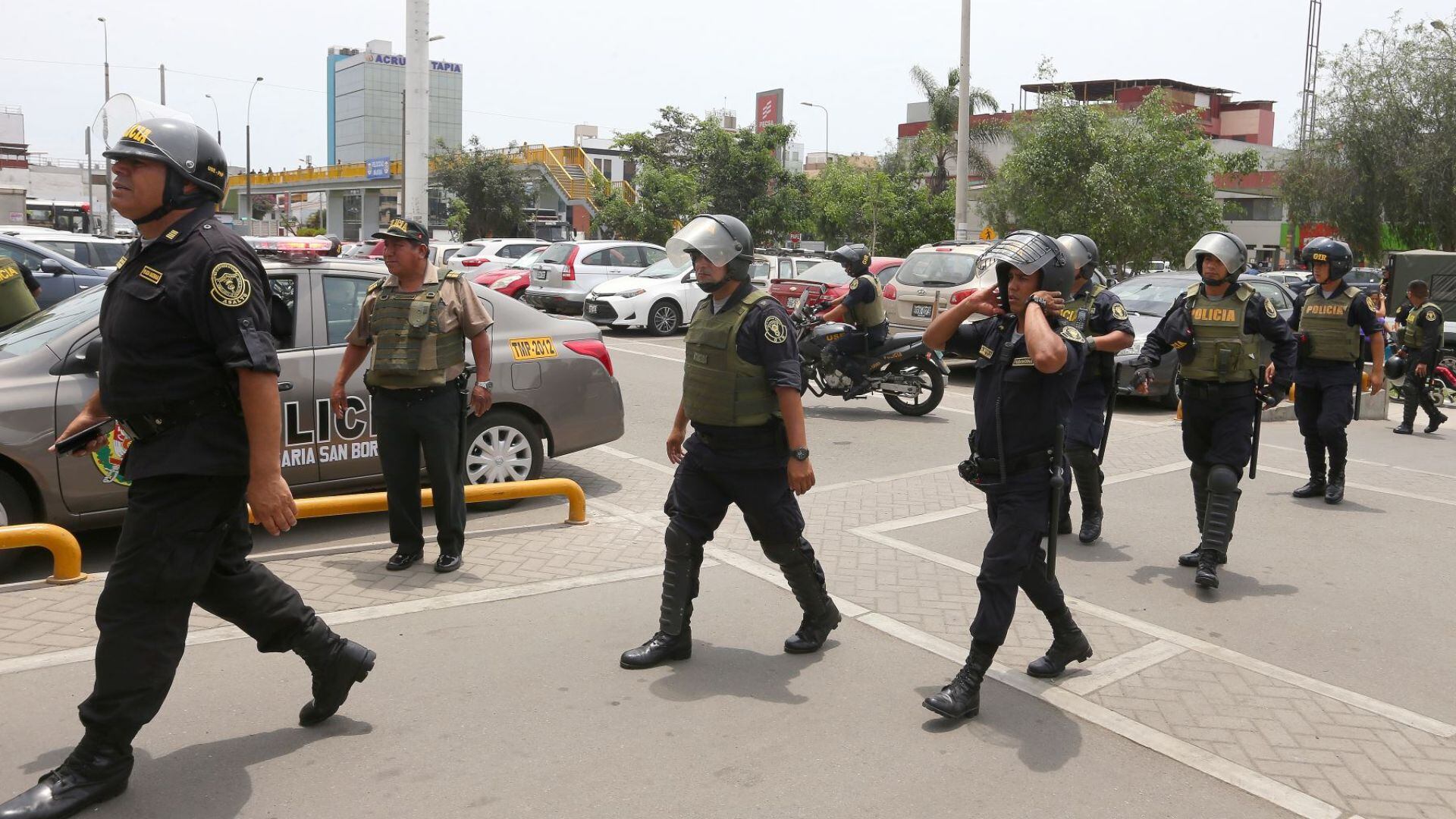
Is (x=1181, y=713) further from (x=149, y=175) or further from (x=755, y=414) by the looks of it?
(x=149, y=175)

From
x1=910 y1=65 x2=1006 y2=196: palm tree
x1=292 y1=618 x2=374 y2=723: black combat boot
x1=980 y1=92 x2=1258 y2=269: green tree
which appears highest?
x1=910 y1=65 x2=1006 y2=196: palm tree

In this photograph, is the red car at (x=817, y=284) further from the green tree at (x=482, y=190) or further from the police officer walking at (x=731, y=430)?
the green tree at (x=482, y=190)

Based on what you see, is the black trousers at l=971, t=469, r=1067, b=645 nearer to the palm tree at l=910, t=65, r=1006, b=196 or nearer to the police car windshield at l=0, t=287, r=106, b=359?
the police car windshield at l=0, t=287, r=106, b=359

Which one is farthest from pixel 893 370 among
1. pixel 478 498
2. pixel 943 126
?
pixel 943 126

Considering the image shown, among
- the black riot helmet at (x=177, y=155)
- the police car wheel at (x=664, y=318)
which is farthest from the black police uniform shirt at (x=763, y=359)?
the police car wheel at (x=664, y=318)

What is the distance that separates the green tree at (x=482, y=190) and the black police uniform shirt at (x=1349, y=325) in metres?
43.4

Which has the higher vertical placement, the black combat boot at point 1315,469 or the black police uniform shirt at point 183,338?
the black police uniform shirt at point 183,338

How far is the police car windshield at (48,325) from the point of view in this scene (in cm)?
590

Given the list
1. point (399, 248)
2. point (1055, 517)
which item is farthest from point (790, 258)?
point (1055, 517)

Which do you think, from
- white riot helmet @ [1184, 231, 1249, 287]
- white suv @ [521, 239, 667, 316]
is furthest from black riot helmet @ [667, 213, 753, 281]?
white suv @ [521, 239, 667, 316]

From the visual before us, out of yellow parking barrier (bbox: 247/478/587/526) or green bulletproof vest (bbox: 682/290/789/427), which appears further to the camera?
yellow parking barrier (bbox: 247/478/587/526)

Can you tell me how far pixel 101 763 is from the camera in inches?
133

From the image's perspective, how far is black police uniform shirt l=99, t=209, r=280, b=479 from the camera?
3316 millimetres

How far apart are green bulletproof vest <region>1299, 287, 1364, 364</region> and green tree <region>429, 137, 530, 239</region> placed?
4340 centimetres
